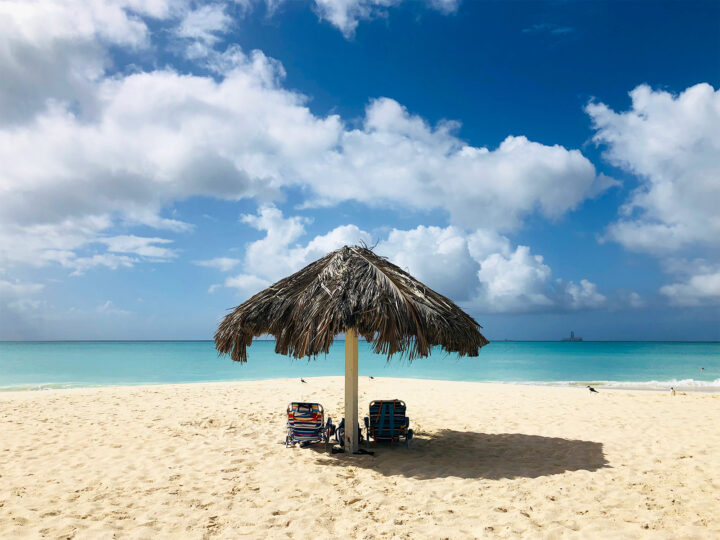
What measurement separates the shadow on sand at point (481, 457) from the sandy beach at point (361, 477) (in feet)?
0.10

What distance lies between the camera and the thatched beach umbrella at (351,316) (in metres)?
5.52

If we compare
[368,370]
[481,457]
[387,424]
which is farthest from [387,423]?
[368,370]

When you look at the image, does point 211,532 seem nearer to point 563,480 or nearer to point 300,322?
point 300,322

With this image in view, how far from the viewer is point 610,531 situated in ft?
12.3

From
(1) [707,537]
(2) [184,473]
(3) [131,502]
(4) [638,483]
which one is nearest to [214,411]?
(2) [184,473]

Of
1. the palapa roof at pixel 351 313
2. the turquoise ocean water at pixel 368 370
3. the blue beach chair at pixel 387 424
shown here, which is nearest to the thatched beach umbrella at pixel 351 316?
the palapa roof at pixel 351 313

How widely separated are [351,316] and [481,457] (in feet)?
8.63

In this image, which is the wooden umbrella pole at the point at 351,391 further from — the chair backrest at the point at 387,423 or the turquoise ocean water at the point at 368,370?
the turquoise ocean water at the point at 368,370

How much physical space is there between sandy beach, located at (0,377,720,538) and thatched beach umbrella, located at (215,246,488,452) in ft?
4.57

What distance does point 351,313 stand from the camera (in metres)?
5.49

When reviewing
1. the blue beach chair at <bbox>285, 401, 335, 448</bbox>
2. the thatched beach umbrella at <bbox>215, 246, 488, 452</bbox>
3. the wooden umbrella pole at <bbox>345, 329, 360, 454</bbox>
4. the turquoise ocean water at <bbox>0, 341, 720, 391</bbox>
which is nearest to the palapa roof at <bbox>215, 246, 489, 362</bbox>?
the thatched beach umbrella at <bbox>215, 246, 488, 452</bbox>

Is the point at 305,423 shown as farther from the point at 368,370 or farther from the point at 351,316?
the point at 368,370

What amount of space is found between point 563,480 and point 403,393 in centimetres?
792

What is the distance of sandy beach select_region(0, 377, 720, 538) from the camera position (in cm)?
385
